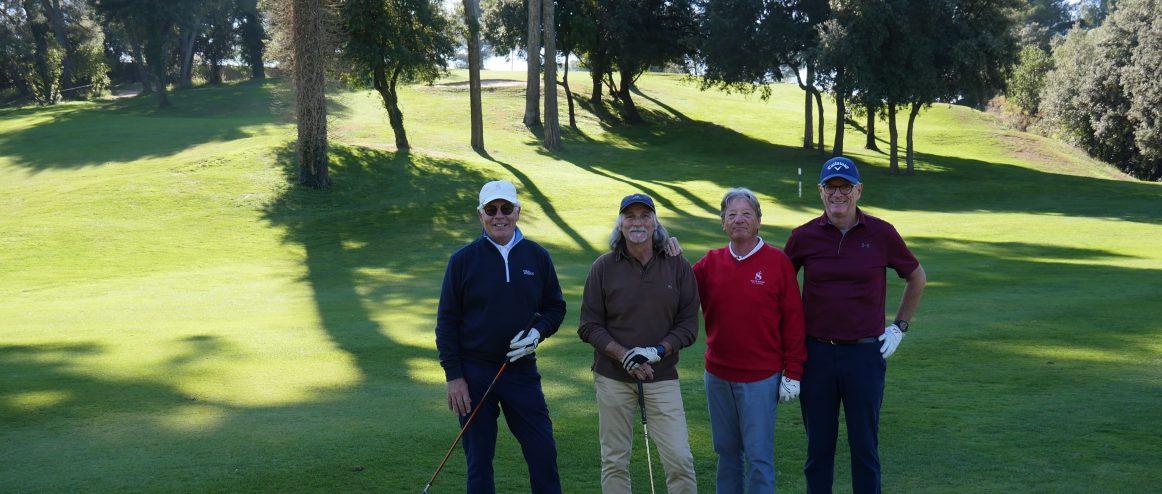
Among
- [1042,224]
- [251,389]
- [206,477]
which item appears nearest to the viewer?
[206,477]

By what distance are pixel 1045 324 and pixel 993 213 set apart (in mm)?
20689

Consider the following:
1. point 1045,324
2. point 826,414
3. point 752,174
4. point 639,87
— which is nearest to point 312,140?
point 752,174

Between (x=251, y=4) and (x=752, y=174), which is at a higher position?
(x=251, y=4)

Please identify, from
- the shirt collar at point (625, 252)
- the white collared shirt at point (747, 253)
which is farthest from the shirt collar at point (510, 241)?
the white collared shirt at point (747, 253)

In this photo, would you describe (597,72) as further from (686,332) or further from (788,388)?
(788,388)

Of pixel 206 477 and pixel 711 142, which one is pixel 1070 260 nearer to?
pixel 206 477

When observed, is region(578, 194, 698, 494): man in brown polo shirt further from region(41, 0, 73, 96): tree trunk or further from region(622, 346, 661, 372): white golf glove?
region(41, 0, 73, 96): tree trunk

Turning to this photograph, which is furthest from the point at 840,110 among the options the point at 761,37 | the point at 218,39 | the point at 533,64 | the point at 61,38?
the point at 218,39

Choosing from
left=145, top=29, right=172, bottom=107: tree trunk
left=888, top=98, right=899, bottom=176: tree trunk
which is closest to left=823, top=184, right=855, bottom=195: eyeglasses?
left=888, top=98, right=899, bottom=176: tree trunk

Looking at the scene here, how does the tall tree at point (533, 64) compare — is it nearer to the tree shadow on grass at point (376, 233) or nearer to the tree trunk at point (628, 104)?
the tree trunk at point (628, 104)

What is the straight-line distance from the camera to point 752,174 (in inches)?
1580

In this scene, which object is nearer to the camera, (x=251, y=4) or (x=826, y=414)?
(x=826, y=414)

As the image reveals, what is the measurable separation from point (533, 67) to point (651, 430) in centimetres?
4038

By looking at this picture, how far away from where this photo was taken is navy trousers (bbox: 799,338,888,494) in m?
5.57
